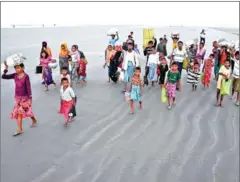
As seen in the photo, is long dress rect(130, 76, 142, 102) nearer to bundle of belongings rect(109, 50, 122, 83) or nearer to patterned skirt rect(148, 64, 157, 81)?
patterned skirt rect(148, 64, 157, 81)

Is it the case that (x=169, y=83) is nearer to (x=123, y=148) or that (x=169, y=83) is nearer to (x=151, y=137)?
(x=151, y=137)

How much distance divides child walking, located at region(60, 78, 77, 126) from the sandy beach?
298mm

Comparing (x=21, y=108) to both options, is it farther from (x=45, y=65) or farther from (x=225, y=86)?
(x=225, y=86)

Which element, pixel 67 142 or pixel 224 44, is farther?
pixel 224 44

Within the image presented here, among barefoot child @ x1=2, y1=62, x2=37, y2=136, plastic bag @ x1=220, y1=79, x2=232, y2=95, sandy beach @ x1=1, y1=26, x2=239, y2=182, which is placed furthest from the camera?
plastic bag @ x1=220, y1=79, x2=232, y2=95

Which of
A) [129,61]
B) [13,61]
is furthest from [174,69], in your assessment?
[13,61]

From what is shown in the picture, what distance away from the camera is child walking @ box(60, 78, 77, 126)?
23.2 feet

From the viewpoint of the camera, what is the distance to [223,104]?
28.9ft

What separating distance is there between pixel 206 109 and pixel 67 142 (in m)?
3.61

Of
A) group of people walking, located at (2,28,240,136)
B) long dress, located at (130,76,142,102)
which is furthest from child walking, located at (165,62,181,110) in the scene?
long dress, located at (130,76,142,102)

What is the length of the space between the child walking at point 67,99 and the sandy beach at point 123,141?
30 centimetres

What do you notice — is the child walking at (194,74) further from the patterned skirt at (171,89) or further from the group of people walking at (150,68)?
the patterned skirt at (171,89)

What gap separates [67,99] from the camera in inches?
281

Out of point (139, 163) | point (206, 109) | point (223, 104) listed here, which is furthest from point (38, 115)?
point (223, 104)
